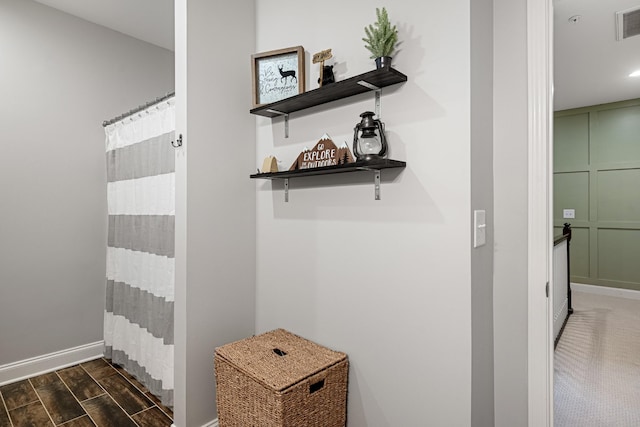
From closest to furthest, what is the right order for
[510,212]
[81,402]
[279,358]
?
[510,212] < [279,358] < [81,402]

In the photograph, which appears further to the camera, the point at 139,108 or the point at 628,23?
the point at 628,23

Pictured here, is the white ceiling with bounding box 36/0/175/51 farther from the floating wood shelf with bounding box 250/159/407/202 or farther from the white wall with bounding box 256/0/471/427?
the floating wood shelf with bounding box 250/159/407/202

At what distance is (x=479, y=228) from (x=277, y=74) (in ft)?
4.13

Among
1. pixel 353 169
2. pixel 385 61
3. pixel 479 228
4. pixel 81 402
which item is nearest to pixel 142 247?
pixel 81 402

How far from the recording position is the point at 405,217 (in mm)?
1373

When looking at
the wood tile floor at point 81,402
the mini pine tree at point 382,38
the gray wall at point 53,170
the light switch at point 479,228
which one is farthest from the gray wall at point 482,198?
the gray wall at point 53,170

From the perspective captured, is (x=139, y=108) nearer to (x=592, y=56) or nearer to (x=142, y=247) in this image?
(x=142, y=247)

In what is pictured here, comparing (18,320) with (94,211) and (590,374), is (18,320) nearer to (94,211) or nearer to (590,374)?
(94,211)

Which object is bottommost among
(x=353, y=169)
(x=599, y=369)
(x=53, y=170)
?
(x=599, y=369)

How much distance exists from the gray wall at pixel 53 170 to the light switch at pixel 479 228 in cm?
288

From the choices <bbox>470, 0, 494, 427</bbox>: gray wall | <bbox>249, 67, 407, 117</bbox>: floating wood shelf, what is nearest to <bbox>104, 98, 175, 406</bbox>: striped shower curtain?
<bbox>249, 67, 407, 117</bbox>: floating wood shelf

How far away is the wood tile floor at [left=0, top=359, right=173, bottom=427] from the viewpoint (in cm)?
191

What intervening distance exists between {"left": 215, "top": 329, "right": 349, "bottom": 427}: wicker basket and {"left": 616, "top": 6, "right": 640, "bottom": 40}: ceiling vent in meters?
3.12

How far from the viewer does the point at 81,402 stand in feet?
6.86
